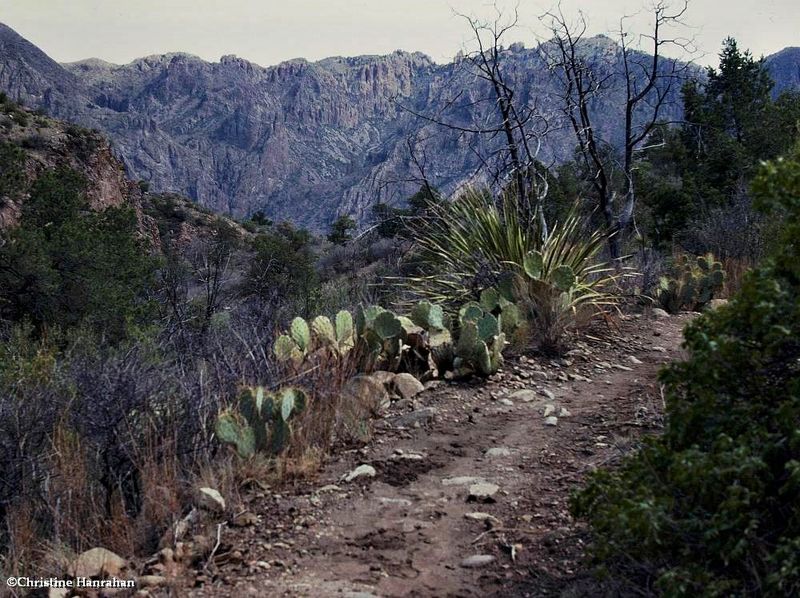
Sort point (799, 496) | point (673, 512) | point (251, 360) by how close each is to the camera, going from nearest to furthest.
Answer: point (799, 496) → point (673, 512) → point (251, 360)

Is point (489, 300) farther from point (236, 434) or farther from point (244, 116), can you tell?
point (244, 116)

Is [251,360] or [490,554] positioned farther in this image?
[251,360]

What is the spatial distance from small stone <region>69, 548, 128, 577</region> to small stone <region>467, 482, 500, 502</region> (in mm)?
1621

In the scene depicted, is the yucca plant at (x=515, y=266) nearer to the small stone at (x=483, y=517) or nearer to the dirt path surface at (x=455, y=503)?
the dirt path surface at (x=455, y=503)

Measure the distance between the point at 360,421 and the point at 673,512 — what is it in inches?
105

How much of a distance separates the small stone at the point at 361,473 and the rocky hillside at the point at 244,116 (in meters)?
92.2

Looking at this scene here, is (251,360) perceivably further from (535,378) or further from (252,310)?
(252,310)

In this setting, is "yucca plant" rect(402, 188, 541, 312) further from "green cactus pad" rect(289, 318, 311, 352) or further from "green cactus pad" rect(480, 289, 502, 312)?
"green cactus pad" rect(289, 318, 311, 352)

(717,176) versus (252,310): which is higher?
(717,176)

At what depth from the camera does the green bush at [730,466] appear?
211 centimetres

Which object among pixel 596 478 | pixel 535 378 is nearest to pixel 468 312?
pixel 535 378

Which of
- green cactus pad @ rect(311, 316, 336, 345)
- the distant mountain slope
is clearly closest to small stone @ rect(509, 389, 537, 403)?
green cactus pad @ rect(311, 316, 336, 345)

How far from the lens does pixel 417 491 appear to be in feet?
12.8

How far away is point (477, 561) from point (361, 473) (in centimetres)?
113
